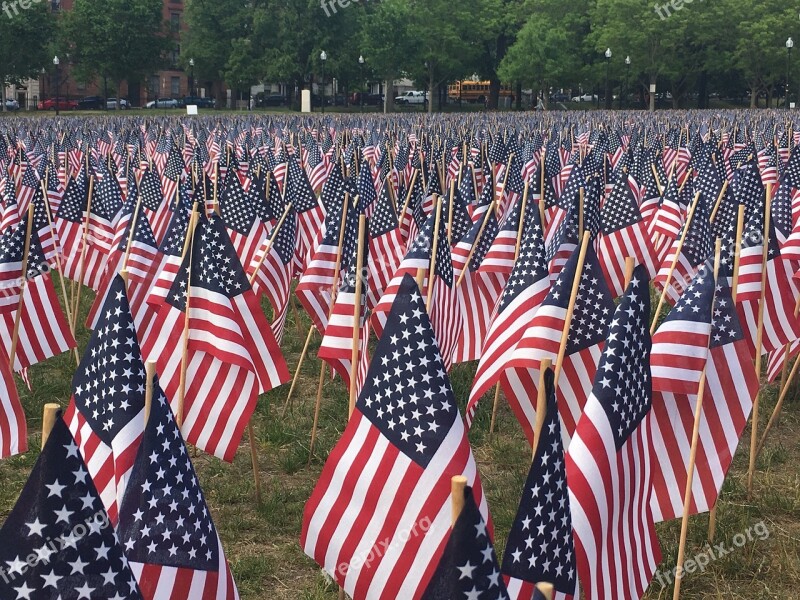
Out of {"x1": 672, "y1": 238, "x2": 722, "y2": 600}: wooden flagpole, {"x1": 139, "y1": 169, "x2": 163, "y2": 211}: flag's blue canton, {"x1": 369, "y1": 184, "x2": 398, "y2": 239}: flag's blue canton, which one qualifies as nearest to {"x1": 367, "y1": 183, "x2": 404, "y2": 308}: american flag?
{"x1": 369, "y1": 184, "x2": 398, "y2": 239}: flag's blue canton

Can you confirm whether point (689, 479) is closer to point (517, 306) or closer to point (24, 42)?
point (517, 306)

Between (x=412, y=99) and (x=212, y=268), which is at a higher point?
(x=412, y=99)

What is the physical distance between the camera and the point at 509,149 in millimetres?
19969

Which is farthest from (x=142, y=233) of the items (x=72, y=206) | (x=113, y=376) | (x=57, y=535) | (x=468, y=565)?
(x=468, y=565)

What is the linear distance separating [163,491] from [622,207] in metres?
7.34

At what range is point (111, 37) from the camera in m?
75.1

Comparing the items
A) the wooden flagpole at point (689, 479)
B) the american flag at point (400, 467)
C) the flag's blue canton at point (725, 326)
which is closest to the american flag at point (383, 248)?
the flag's blue canton at point (725, 326)

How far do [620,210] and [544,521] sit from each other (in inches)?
278

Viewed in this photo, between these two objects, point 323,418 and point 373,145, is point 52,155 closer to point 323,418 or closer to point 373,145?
point 373,145

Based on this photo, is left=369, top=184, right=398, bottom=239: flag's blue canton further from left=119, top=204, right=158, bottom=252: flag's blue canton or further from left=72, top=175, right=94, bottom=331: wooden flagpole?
left=72, top=175, right=94, bottom=331: wooden flagpole

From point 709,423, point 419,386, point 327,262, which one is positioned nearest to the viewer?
point 419,386

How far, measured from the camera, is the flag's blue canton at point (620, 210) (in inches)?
387

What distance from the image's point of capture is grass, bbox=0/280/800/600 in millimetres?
5746

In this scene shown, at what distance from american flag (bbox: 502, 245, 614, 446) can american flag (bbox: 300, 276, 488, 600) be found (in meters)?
1.49
